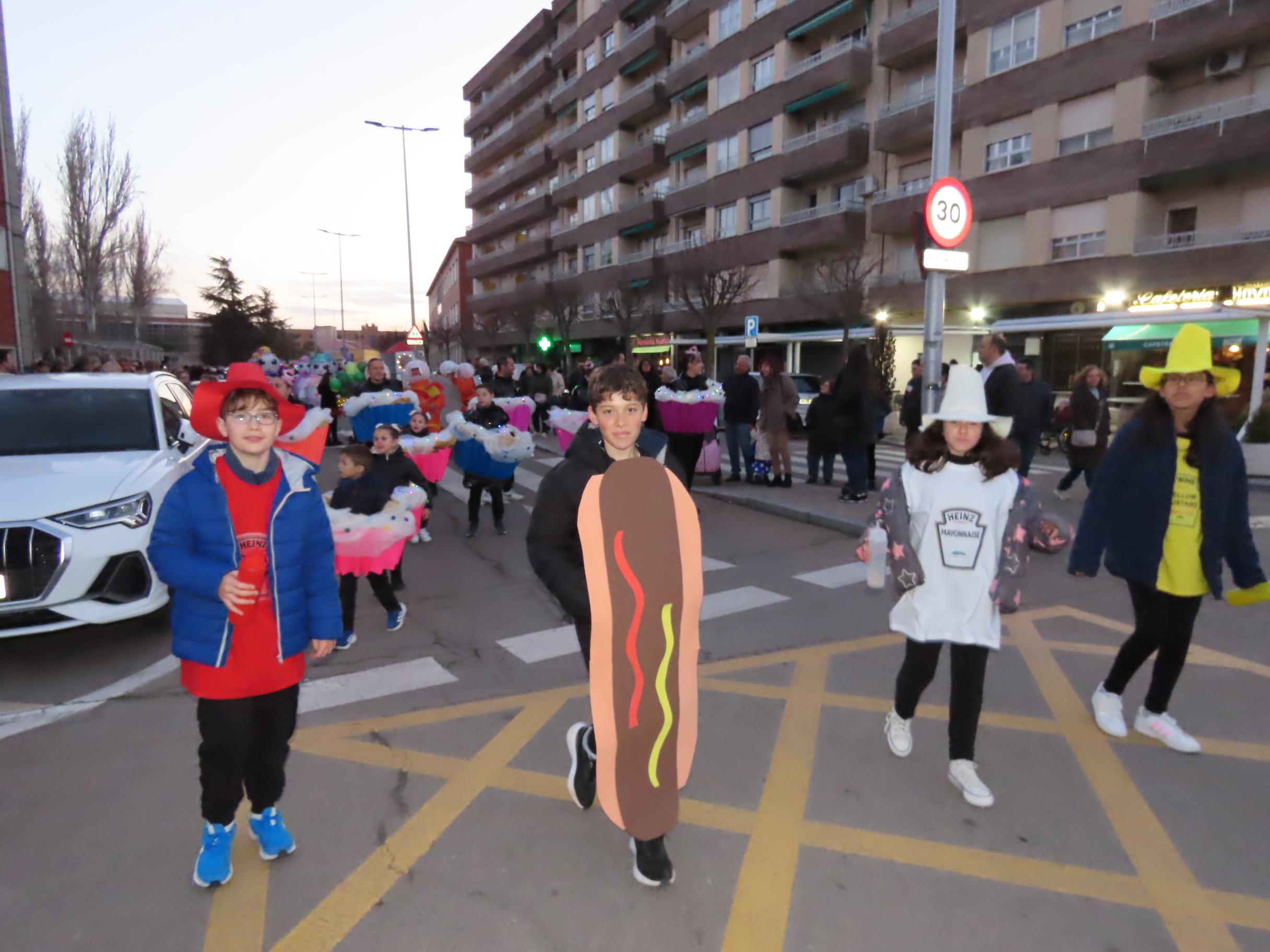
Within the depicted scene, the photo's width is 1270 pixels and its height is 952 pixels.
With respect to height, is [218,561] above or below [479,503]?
above

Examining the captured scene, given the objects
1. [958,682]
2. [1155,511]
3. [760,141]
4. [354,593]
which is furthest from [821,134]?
[958,682]

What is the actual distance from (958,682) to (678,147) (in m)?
41.1

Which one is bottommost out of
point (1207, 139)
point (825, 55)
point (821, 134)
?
point (1207, 139)

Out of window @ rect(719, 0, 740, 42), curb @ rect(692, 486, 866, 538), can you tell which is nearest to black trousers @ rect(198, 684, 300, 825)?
curb @ rect(692, 486, 866, 538)

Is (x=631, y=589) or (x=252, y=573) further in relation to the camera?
(x=252, y=573)

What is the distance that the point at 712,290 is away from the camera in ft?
96.8

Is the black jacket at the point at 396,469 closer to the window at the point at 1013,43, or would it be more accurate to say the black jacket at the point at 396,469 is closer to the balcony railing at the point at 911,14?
the window at the point at 1013,43

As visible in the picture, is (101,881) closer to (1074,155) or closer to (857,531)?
(857,531)

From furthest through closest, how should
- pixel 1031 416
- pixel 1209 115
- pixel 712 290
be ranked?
pixel 712 290, pixel 1209 115, pixel 1031 416

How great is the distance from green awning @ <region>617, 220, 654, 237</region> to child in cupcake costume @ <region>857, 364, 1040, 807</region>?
41.3 metres

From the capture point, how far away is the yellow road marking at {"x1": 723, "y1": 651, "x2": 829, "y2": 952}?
248 centimetres

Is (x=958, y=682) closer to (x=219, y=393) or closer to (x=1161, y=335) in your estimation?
(x=219, y=393)

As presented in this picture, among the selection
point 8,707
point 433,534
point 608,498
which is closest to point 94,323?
point 433,534

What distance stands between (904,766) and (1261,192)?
83.0 feet
